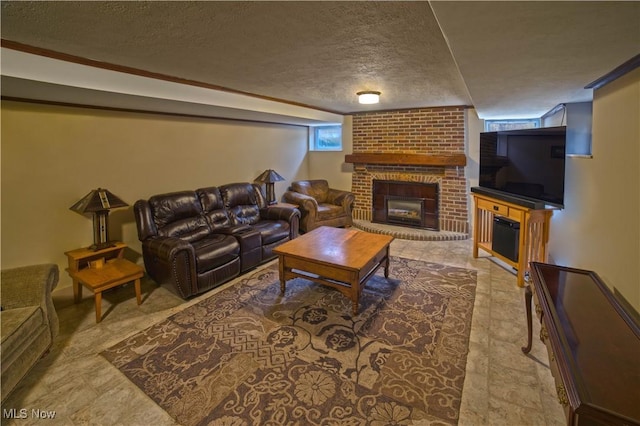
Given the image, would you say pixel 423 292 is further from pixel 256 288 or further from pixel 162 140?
pixel 162 140

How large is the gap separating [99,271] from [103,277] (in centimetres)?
19

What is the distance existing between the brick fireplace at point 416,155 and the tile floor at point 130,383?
2487 millimetres

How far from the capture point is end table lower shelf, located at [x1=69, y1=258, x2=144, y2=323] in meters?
2.78

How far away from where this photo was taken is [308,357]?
2295mm

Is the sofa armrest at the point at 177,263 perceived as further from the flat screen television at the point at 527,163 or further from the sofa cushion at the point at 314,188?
the flat screen television at the point at 527,163

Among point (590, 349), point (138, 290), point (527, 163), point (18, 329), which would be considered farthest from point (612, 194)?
point (138, 290)

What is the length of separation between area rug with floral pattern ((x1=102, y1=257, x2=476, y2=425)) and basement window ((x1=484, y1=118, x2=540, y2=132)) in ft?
10.8

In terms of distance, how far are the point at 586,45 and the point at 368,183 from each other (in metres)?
4.74

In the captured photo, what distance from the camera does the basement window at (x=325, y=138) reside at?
6742 mm

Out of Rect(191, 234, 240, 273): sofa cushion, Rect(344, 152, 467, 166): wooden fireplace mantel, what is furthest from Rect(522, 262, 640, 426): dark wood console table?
Rect(344, 152, 467, 166): wooden fireplace mantel

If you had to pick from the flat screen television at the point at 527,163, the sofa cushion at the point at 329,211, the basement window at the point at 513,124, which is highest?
the basement window at the point at 513,124

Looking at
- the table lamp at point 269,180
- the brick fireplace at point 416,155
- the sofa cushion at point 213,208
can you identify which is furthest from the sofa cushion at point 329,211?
the sofa cushion at point 213,208

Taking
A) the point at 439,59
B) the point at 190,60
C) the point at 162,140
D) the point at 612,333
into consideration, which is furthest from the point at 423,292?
the point at 162,140

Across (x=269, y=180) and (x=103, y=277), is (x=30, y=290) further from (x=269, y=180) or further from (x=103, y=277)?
(x=269, y=180)
